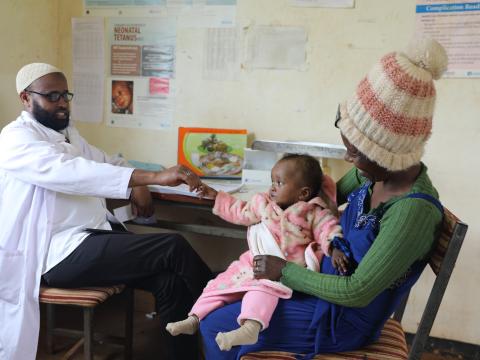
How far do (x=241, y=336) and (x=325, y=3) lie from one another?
5.37ft

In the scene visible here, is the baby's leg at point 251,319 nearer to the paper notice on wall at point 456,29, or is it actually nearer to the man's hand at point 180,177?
the man's hand at point 180,177

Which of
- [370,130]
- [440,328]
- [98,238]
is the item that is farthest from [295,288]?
[440,328]

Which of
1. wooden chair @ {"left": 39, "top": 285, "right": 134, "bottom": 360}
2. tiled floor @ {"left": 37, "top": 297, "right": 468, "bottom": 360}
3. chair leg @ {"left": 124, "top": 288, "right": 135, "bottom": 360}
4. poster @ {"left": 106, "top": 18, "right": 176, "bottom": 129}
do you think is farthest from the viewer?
poster @ {"left": 106, "top": 18, "right": 176, "bottom": 129}

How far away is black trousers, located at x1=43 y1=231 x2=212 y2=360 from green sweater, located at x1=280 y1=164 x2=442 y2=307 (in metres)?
0.77

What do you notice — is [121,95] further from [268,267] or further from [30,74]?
[268,267]

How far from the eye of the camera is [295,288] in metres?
1.25

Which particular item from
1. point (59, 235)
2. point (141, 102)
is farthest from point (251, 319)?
point (141, 102)

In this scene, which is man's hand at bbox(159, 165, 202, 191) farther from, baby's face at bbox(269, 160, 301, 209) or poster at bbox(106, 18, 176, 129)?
poster at bbox(106, 18, 176, 129)

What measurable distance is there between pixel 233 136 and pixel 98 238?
2.97ft

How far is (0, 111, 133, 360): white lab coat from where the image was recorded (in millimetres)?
1692

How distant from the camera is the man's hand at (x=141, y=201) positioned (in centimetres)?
197

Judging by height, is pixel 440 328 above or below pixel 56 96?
below

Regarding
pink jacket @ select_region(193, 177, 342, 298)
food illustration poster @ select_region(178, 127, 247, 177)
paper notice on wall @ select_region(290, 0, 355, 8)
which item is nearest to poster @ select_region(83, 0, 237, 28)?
paper notice on wall @ select_region(290, 0, 355, 8)

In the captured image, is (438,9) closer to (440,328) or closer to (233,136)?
(233,136)
